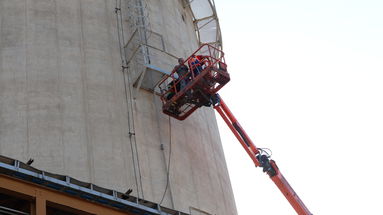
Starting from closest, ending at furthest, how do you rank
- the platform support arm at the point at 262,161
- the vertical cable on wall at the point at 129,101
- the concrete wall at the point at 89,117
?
the concrete wall at the point at 89,117
the vertical cable on wall at the point at 129,101
the platform support arm at the point at 262,161

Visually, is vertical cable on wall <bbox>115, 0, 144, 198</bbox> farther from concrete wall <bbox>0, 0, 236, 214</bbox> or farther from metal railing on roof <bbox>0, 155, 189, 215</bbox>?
metal railing on roof <bbox>0, 155, 189, 215</bbox>

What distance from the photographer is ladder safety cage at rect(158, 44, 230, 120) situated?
2259 cm

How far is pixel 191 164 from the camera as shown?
930 inches

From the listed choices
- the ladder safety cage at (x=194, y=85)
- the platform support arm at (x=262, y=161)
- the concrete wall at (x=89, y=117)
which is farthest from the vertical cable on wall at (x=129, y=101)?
the platform support arm at (x=262, y=161)

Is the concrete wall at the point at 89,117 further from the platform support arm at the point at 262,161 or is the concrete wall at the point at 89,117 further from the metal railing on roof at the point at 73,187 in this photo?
the metal railing on roof at the point at 73,187

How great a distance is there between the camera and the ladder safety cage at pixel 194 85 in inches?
890

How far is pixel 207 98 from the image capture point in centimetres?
2362

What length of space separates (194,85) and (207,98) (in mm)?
1208

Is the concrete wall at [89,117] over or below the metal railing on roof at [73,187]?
over

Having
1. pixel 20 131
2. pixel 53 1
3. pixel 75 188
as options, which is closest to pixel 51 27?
pixel 53 1

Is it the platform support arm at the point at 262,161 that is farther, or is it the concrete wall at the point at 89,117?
the platform support arm at the point at 262,161

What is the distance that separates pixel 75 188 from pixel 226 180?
13440 millimetres

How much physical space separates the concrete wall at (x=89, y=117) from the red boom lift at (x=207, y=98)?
0.84 m

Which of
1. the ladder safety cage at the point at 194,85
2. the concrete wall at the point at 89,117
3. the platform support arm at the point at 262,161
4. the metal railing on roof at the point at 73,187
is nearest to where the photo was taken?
the metal railing on roof at the point at 73,187
